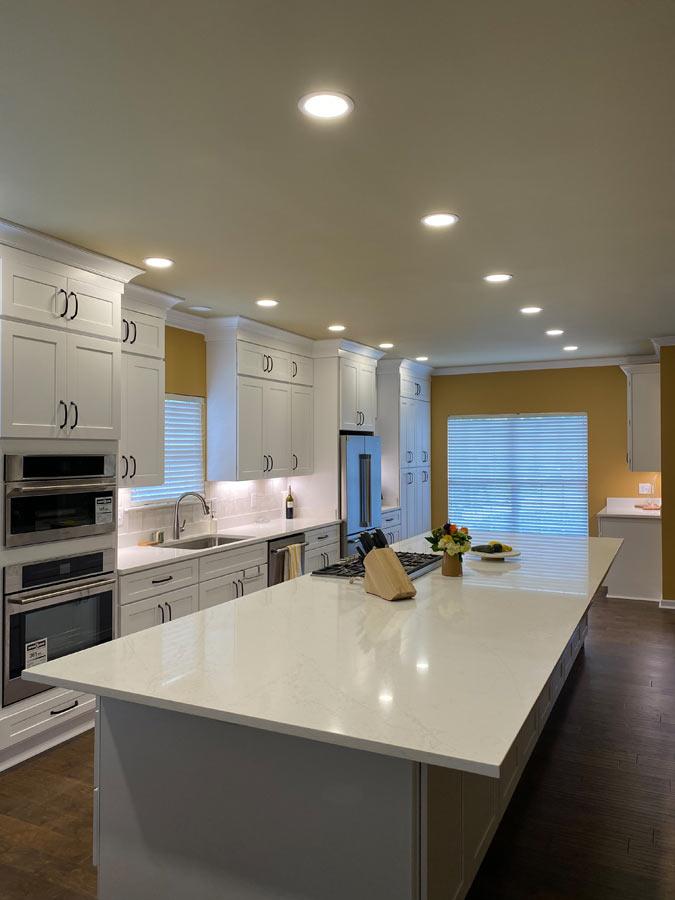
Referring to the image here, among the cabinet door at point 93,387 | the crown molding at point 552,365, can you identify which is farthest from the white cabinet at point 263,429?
the crown molding at point 552,365

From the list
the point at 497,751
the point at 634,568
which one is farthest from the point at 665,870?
the point at 634,568

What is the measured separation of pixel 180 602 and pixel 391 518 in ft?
11.2

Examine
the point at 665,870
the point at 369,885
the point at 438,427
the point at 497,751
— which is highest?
the point at 438,427

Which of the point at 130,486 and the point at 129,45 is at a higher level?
the point at 129,45

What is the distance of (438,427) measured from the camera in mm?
8477

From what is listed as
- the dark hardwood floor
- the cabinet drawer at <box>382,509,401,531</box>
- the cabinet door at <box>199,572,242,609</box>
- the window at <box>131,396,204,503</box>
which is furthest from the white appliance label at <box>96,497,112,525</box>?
the cabinet drawer at <box>382,509,401,531</box>

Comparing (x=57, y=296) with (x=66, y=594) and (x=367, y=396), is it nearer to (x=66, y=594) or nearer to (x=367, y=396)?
(x=66, y=594)

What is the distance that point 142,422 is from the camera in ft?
13.8

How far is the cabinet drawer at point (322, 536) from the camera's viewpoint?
Answer: 5613mm

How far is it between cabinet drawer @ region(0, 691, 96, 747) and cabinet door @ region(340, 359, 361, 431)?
337 cm

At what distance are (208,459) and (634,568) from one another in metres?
4.19

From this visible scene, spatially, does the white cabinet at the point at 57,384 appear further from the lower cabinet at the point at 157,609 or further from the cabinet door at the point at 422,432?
the cabinet door at the point at 422,432

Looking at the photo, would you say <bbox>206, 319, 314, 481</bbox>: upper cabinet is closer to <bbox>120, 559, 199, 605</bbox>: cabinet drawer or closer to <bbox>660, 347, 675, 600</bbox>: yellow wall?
<bbox>120, 559, 199, 605</bbox>: cabinet drawer

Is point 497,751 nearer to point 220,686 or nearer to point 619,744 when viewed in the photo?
point 220,686
